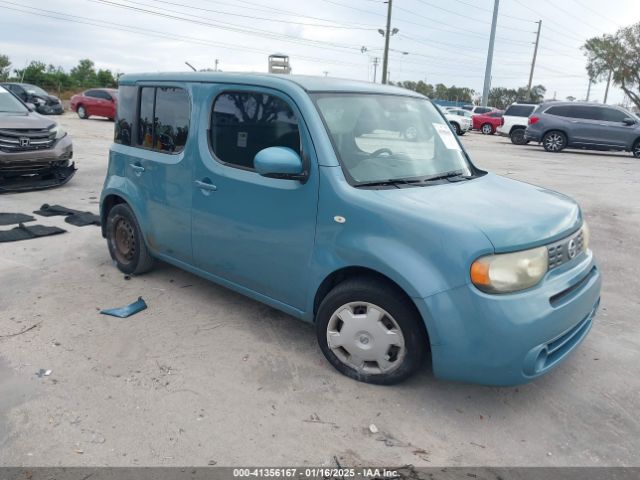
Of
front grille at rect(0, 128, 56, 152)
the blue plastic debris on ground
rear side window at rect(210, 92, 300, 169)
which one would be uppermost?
rear side window at rect(210, 92, 300, 169)

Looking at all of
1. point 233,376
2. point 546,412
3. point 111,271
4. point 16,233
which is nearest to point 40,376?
point 233,376

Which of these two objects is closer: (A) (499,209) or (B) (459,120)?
(A) (499,209)

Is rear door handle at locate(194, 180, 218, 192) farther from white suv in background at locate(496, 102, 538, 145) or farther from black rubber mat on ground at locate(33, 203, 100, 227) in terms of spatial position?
white suv in background at locate(496, 102, 538, 145)

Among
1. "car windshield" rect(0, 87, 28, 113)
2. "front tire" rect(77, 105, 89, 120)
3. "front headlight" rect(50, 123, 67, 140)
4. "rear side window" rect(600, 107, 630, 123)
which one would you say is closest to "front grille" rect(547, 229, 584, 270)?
"front headlight" rect(50, 123, 67, 140)

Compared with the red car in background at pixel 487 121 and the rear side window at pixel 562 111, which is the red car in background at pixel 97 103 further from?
the red car in background at pixel 487 121

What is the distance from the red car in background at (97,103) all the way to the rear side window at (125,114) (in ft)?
71.1

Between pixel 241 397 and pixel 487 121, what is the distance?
1208 inches

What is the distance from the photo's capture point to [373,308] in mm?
3074

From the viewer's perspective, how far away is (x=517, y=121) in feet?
77.8

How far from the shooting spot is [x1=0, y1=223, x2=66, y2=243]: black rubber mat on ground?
593 centimetres

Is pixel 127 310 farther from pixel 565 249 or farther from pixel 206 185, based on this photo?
pixel 565 249

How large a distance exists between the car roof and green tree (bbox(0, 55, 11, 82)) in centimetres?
4824

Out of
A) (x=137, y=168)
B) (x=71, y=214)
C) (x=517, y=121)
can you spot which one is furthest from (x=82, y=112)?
(x=137, y=168)

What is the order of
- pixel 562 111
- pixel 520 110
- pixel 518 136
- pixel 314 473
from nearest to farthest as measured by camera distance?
pixel 314 473 < pixel 562 111 < pixel 518 136 < pixel 520 110
